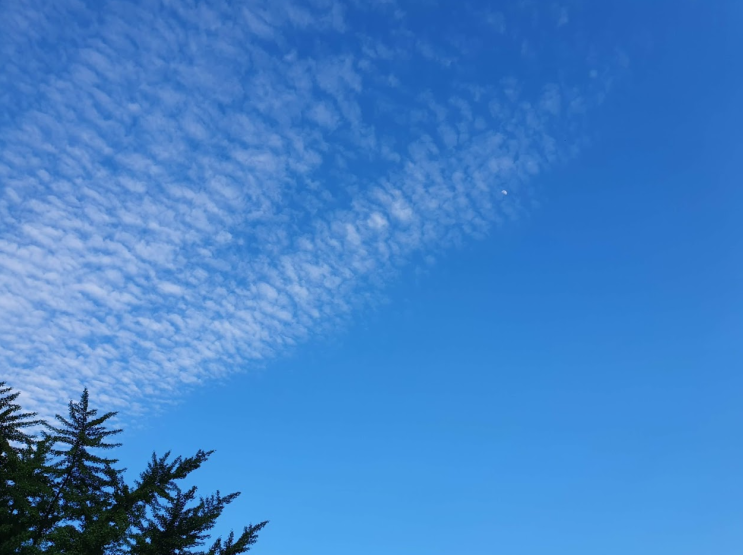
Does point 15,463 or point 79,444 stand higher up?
point 79,444

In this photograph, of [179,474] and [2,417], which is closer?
[179,474]

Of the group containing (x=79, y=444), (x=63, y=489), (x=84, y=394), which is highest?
(x=84, y=394)

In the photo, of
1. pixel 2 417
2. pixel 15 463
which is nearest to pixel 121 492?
pixel 15 463

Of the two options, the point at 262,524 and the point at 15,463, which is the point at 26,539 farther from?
the point at 262,524

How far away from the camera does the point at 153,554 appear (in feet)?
68.7

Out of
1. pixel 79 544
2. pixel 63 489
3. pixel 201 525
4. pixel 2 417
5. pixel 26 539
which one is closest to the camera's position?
pixel 79 544

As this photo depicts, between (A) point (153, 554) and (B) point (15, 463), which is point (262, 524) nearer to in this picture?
(A) point (153, 554)

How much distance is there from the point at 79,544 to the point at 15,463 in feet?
21.9

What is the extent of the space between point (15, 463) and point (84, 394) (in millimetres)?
3730

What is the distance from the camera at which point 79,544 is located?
19203 millimetres

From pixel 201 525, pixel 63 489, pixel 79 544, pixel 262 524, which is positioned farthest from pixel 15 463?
pixel 262 524

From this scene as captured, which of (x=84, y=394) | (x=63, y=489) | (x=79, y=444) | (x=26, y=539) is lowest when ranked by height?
(x=26, y=539)

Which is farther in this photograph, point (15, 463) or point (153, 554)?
point (15, 463)

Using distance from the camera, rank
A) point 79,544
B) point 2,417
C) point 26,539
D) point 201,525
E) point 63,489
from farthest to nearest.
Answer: point 2,417, point 63,489, point 201,525, point 26,539, point 79,544
